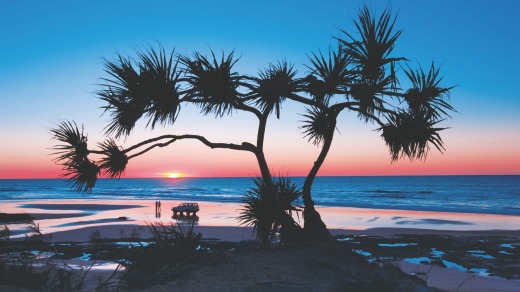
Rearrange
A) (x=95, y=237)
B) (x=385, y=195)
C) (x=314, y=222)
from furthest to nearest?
(x=385, y=195) < (x=95, y=237) < (x=314, y=222)

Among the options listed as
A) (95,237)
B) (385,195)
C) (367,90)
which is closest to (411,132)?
(367,90)

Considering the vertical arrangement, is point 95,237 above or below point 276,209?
below

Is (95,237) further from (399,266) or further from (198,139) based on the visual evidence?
(399,266)

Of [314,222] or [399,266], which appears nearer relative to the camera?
[314,222]

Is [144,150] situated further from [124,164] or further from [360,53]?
[360,53]

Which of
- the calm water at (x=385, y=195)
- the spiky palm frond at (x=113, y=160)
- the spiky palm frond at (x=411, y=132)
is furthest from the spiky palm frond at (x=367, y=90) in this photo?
the calm water at (x=385, y=195)

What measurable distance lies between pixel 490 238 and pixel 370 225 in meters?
7.13

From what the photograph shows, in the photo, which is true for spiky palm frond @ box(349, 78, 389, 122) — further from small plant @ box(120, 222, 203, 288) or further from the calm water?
the calm water

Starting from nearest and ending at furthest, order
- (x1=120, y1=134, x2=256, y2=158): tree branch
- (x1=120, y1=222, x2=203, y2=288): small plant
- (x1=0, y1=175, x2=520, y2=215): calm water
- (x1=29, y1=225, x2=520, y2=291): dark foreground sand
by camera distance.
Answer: (x1=29, y1=225, x2=520, y2=291): dark foreground sand < (x1=120, y1=222, x2=203, y2=288): small plant < (x1=120, y1=134, x2=256, y2=158): tree branch < (x1=0, y1=175, x2=520, y2=215): calm water

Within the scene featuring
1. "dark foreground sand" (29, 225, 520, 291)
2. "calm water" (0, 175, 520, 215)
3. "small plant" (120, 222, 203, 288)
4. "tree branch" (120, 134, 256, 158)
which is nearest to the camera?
"dark foreground sand" (29, 225, 520, 291)

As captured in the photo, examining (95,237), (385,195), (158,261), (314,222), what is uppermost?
(314,222)

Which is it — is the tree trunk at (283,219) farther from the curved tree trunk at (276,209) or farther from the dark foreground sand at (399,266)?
the dark foreground sand at (399,266)

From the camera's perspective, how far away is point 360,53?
26.1 ft

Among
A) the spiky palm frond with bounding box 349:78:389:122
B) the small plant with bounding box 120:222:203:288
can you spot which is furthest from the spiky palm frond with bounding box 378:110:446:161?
the small plant with bounding box 120:222:203:288
